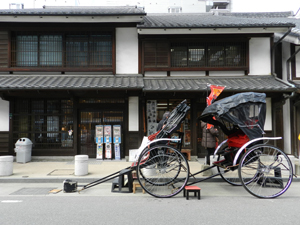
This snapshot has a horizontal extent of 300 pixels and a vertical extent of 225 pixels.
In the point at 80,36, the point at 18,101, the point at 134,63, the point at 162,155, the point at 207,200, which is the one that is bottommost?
→ the point at 207,200

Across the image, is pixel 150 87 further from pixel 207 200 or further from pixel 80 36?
pixel 207 200

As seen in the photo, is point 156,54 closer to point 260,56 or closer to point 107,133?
point 107,133

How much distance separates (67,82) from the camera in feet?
33.0

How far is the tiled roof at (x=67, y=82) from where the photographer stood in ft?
31.0

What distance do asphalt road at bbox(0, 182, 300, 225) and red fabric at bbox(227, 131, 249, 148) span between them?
126 centimetres

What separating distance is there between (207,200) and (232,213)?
3.09 ft

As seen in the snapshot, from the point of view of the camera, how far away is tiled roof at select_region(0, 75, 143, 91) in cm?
944

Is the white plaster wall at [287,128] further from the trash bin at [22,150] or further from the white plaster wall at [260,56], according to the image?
the trash bin at [22,150]

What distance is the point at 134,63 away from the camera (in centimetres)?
1121

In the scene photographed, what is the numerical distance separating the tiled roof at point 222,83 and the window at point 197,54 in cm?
70

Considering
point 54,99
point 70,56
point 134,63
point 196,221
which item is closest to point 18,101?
point 54,99

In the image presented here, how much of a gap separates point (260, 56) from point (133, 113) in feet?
22.2

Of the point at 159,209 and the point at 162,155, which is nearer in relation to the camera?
the point at 159,209

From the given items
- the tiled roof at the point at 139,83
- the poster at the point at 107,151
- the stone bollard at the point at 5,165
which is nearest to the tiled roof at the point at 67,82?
the tiled roof at the point at 139,83
